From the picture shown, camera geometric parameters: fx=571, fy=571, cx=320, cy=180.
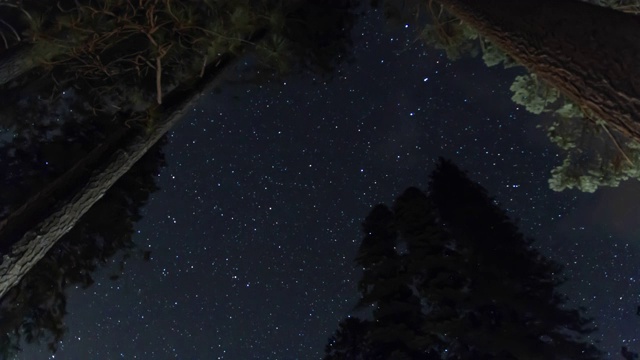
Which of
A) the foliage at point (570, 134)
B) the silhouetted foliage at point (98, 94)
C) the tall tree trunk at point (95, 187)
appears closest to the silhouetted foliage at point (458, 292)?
the foliage at point (570, 134)

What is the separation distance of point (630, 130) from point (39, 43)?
13.2 feet

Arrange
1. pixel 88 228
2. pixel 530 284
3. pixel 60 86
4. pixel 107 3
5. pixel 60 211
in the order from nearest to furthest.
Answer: pixel 107 3
pixel 60 211
pixel 60 86
pixel 88 228
pixel 530 284

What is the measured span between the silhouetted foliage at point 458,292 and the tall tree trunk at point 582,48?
451 centimetres

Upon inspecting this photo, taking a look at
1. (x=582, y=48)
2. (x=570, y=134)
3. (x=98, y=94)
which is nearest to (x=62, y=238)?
(x=98, y=94)

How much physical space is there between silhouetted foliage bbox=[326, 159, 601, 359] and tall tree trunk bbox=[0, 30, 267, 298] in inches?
137

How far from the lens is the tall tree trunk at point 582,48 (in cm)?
272

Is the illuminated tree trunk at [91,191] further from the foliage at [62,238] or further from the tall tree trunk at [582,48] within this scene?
the tall tree trunk at [582,48]

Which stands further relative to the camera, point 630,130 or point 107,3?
point 107,3

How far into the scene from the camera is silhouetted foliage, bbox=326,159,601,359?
7.26 m

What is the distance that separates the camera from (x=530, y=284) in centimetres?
779

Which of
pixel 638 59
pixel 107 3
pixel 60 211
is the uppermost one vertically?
pixel 638 59

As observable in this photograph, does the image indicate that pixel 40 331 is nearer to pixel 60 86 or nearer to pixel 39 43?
pixel 60 86

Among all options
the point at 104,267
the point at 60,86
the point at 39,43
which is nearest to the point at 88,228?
the point at 104,267

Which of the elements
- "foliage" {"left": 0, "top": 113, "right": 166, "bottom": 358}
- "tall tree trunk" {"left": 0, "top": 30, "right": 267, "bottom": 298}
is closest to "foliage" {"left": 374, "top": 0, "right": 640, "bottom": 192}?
"tall tree trunk" {"left": 0, "top": 30, "right": 267, "bottom": 298}
